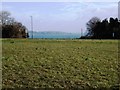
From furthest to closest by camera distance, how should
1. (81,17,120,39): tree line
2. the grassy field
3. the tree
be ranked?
the tree → (81,17,120,39): tree line → the grassy field

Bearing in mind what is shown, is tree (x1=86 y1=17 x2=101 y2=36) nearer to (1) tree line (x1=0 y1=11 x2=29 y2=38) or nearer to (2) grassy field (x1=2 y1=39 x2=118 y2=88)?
(1) tree line (x1=0 y1=11 x2=29 y2=38)

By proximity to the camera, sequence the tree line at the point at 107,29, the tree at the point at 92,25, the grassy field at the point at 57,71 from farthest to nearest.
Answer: the tree at the point at 92,25, the tree line at the point at 107,29, the grassy field at the point at 57,71

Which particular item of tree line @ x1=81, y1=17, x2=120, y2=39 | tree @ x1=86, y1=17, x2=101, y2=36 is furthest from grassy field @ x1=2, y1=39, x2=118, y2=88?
tree @ x1=86, y1=17, x2=101, y2=36

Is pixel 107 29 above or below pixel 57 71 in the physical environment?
above

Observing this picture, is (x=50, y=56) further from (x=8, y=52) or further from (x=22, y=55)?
(x=8, y=52)

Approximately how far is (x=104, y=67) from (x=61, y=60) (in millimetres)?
2220

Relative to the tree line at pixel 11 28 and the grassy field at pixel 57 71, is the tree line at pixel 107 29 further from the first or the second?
the grassy field at pixel 57 71

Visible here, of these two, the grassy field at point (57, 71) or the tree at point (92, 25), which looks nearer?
the grassy field at point (57, 71)

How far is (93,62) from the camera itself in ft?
45.8

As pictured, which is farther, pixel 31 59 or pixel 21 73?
pixel 31 59

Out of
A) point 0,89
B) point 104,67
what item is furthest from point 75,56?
point 0,89

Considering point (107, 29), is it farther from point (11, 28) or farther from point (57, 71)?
point (57, 71)

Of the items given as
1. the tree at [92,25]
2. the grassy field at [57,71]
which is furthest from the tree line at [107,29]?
the grassy field at [57,71]

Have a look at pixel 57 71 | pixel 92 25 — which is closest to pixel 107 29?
pixel 92 25
